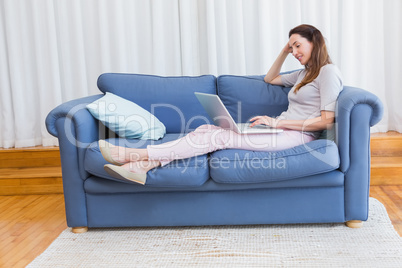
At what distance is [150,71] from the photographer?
3.91m

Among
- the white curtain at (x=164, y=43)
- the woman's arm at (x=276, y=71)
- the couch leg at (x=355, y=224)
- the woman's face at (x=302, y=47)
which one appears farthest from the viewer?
the white curtain at (x=164, y=43)

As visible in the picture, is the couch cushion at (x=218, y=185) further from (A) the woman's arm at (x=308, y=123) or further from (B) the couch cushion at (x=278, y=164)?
(A) the woman's arm at (x=308, y=123)

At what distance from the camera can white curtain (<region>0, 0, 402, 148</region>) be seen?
373 cm

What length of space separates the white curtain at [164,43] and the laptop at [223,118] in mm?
1238

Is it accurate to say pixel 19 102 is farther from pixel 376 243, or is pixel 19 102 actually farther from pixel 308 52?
pixel 376 243

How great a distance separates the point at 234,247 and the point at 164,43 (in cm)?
211

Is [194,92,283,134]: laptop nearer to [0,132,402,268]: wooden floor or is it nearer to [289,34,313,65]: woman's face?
[289,34,313,65]: woman's face

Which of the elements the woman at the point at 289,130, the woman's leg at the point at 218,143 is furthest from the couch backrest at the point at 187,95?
the woman's leg at the point at 218,143

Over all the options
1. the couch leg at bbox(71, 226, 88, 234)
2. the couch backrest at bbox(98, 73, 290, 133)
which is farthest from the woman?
the couch leg at bbox(71, 226, 88, 234)

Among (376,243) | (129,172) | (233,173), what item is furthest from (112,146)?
(376,243)

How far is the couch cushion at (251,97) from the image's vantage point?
297 cm

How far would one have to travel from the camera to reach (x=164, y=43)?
12.6 ft

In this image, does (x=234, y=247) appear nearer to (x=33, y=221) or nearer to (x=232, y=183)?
(x=232, y=183)

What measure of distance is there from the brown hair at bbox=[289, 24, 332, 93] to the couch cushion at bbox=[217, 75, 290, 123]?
0.99 ft
